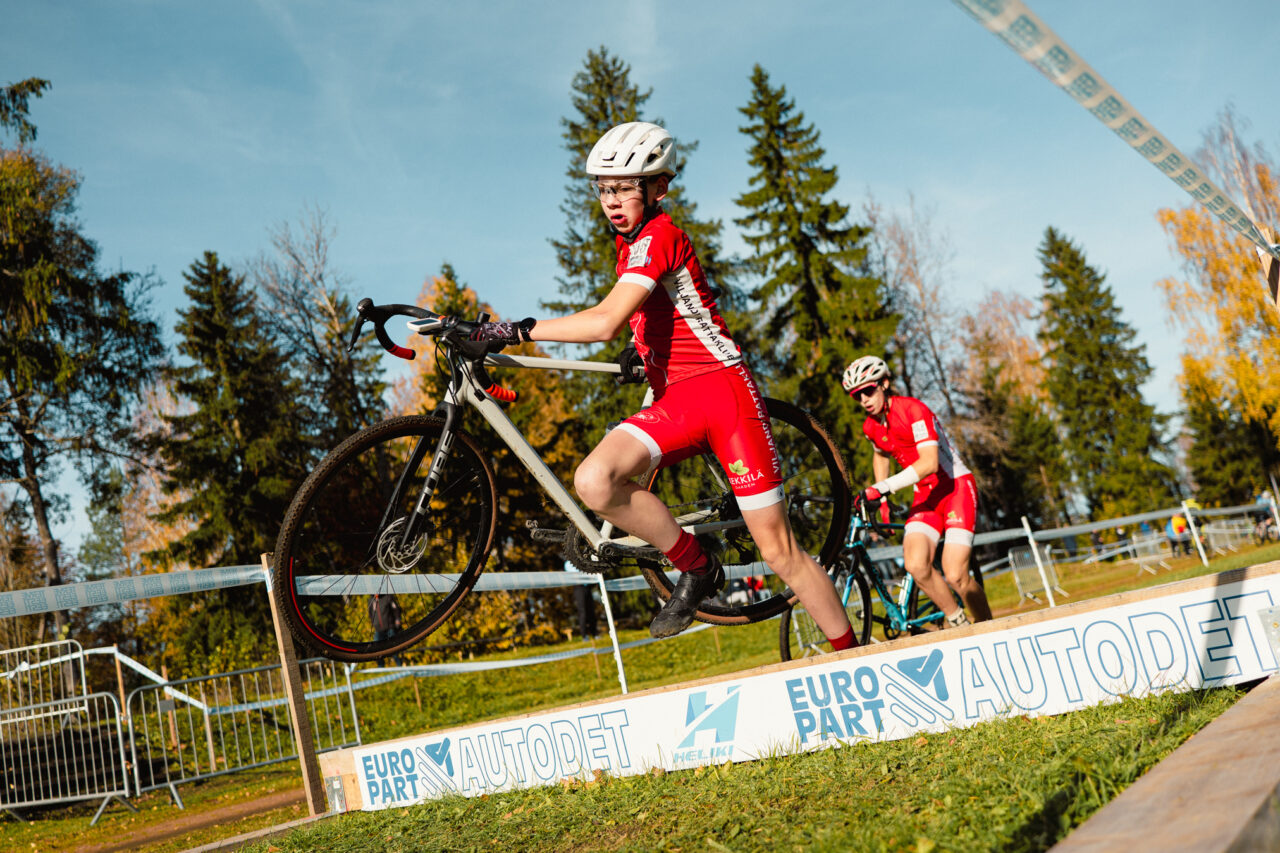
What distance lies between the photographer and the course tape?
1622mm

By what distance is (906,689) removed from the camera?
3270 mm

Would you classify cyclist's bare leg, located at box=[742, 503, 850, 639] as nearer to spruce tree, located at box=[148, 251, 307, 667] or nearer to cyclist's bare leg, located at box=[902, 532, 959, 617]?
cyclist's bare leg, located at box=[902, 532, 959, 617]

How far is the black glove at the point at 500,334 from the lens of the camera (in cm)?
346

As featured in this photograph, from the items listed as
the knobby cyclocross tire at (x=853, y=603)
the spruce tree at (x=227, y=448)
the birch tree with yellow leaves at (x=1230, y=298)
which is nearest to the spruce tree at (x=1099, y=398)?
the birch tree with yellow leaves at (x=1230, y=298)

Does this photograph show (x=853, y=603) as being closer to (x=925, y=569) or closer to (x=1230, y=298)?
(x=925, y=569)

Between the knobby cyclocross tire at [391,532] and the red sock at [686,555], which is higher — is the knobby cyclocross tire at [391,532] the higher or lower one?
the higher one

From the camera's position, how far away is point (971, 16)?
5.28 feet

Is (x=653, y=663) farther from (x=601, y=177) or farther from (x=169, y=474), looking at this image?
(x=169, y=474)

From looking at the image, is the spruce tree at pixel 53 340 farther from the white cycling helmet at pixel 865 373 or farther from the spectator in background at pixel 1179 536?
the spectator in background at pixel 1179 536

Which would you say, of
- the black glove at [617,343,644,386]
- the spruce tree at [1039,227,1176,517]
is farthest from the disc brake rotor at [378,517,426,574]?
the spruce tree at [1039,227,1176,517]

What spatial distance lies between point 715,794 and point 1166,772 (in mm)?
1649

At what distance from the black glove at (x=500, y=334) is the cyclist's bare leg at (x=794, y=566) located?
45.4 inches

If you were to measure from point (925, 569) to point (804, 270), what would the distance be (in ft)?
79.0

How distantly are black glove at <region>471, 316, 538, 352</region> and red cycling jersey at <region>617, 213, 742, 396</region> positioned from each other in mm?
464
